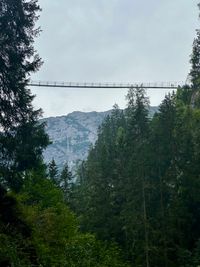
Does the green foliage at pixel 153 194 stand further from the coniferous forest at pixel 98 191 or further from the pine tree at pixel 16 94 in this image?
the pine tree at pixel 16 94

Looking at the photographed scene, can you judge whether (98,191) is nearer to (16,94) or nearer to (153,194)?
(153,194)

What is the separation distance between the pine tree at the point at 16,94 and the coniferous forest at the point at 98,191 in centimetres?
4

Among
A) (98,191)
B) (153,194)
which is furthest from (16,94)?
(98,191)

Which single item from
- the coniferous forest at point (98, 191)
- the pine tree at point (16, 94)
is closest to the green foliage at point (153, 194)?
the coniferous forest at point (98, 191)

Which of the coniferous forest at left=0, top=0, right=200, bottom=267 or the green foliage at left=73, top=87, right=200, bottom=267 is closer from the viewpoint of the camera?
the coniferous forest at left=0, top=0, right=200, bottom=267

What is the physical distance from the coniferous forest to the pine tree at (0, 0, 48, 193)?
0.04 meters

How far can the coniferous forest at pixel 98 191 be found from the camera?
737 inches

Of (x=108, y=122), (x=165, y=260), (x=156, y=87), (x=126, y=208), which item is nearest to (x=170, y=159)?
(x=126, y=208)

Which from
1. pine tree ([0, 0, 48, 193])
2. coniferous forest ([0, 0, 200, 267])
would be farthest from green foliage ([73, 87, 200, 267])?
pine tree ([0, 0, 48, 193])

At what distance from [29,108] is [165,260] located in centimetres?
1951

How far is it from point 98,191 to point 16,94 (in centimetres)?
2693

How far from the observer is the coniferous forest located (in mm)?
18719

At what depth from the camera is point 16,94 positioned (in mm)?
18969

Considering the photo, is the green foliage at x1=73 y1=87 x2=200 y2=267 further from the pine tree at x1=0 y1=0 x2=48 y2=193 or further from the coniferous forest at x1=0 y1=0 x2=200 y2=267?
the pine tree at x1=0 y1=0 x2=48 y2=193
